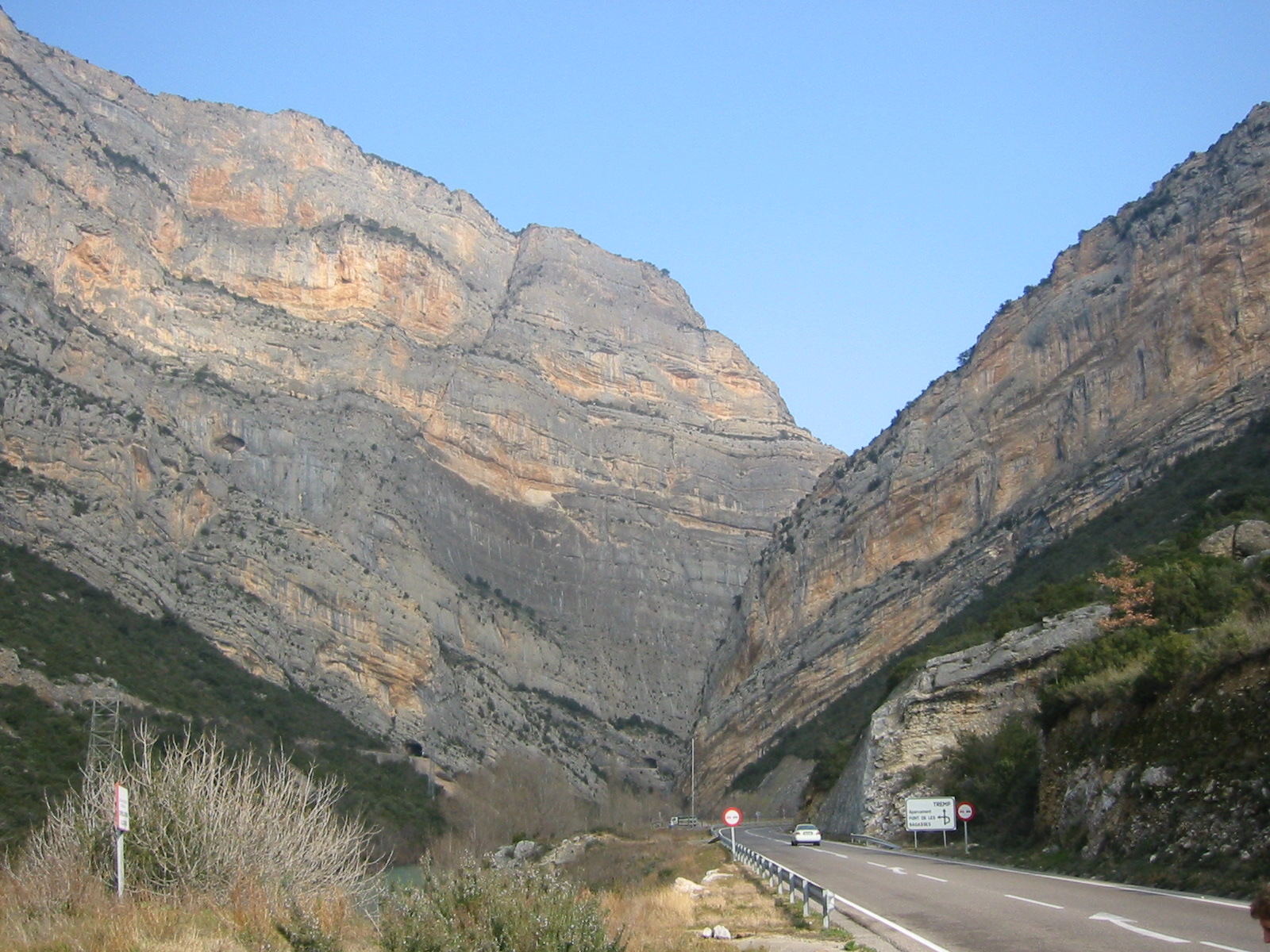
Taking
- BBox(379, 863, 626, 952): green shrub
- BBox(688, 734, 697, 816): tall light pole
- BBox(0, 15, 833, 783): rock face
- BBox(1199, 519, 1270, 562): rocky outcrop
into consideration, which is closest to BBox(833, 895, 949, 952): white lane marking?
BBox(379, 863, 626, 952): green shrub

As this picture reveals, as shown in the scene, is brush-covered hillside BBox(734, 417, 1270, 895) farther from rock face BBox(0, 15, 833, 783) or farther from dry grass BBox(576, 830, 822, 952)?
rock face BBox(0, 15, 833, 783)

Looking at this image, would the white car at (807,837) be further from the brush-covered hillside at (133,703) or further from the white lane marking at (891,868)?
the brush-covered hillside at (133,703)

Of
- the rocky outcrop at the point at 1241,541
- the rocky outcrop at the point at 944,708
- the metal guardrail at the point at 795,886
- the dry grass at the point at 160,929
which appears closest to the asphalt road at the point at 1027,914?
the metal guardrail at the point at 795,886

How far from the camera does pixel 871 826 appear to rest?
3400 cm

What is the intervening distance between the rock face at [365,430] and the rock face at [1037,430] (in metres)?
23.4

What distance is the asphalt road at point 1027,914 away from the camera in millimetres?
9578

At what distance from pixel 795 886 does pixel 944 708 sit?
20653mm

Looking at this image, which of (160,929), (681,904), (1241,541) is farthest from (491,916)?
(1241,541)

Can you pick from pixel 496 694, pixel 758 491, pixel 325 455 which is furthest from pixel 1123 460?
pixel 758 491

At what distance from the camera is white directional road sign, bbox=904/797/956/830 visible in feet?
83.7

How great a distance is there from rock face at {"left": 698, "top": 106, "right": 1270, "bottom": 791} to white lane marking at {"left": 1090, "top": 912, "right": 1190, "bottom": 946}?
137ft

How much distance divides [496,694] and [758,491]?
5515 cm

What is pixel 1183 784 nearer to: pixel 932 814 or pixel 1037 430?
pixel 932 814

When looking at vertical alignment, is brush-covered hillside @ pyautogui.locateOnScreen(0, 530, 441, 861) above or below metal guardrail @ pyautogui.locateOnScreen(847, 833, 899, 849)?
above
